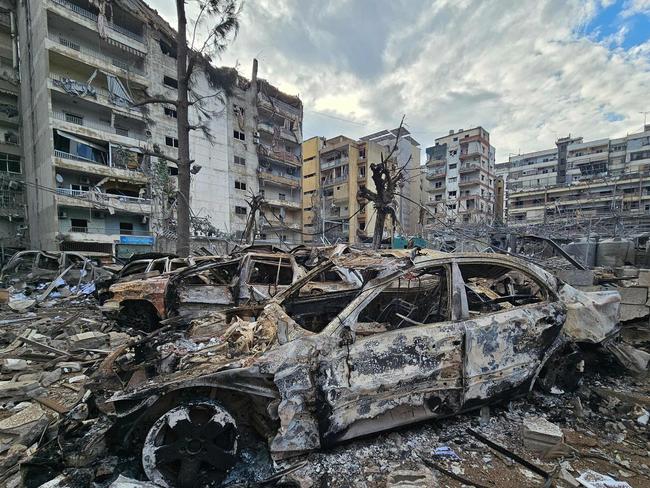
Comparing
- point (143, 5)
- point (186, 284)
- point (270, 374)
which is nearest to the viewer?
point (270, 374)

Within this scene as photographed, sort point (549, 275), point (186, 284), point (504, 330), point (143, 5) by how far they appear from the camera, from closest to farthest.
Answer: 1. point (504, 330)
2. point (549, 275)
3. point (186, 284)
4. point (143, 5)

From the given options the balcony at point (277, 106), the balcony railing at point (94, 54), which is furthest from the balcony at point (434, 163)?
the balcony railing at point (94, 54)

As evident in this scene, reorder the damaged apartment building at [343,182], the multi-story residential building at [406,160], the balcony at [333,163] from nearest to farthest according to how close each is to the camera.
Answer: the damaged apartment building at [343,182], the balcony at [333,163], the multi-story residential building at [406,160]

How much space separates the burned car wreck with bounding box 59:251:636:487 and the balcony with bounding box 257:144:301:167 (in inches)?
1300

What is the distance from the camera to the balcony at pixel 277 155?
34.0 m

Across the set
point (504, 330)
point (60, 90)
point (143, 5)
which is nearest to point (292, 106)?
point (143, 5)

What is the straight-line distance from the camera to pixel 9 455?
2609mm

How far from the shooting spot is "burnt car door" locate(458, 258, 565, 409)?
112 inches

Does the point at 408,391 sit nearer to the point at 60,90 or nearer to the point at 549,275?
the point at 549,275

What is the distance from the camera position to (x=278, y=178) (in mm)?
35531

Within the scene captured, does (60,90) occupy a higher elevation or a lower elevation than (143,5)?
lower

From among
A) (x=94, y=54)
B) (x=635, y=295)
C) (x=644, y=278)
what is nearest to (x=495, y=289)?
(x=635, y=295)

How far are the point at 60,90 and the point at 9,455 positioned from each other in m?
27.0

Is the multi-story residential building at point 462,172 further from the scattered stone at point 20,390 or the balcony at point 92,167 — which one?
the scattered stone at point 20,390
